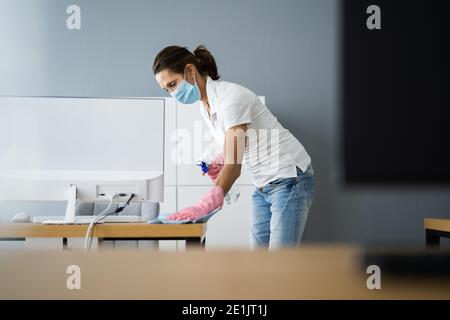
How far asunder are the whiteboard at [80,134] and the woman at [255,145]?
0.59ft

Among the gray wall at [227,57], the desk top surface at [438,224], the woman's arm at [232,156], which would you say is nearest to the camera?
the woman's arm at [232,156]

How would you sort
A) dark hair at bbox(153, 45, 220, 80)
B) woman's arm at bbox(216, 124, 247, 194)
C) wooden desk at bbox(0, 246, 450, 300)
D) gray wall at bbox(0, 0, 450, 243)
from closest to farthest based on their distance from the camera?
1. wooden desk at bbox(0, 246, 450, 300)
2. woman's arm at bbox(216, 124, 247, 194)
3. dark hair at bbox(153, 45, 220, 80)
4. gray wall at bbox(0, 0, 450, 243)

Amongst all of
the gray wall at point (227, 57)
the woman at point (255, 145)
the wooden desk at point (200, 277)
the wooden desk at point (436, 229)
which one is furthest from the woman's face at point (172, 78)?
the gray wall at point (227, 57)

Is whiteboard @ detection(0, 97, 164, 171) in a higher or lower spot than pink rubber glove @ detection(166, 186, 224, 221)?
higher

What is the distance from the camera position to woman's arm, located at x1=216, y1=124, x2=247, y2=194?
1.06 metres

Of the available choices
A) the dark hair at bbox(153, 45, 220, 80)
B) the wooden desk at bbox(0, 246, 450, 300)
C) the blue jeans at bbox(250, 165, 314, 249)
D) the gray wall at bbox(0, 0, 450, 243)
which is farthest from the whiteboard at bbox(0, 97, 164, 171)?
the gray wall at bbox(0, 0, 450, 243)

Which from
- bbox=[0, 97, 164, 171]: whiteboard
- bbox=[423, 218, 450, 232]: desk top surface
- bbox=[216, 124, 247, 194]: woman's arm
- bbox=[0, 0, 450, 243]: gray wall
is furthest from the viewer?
bbox=[0, 0, 450, 243]: gray wall

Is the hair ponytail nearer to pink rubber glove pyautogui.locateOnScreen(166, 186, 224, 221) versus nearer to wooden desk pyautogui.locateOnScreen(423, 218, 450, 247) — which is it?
pink rubber glove pyautogui.locateOnScreen(166, 186, 224, 221)

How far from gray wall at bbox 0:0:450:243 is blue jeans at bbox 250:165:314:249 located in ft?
5.44

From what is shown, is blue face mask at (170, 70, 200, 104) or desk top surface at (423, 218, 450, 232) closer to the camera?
blue face mask at (170, 70, 200, 104)

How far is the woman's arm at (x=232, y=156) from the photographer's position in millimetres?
1062

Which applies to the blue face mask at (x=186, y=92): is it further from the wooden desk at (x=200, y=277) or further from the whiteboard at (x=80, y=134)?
the wooden desk at (x=200, y=277)

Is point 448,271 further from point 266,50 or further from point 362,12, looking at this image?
point 266,50

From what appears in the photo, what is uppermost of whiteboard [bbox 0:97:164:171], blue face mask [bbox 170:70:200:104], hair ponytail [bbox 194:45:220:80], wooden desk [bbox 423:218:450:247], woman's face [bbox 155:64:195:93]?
hair ponytail [bbox 194:45:220:80]
